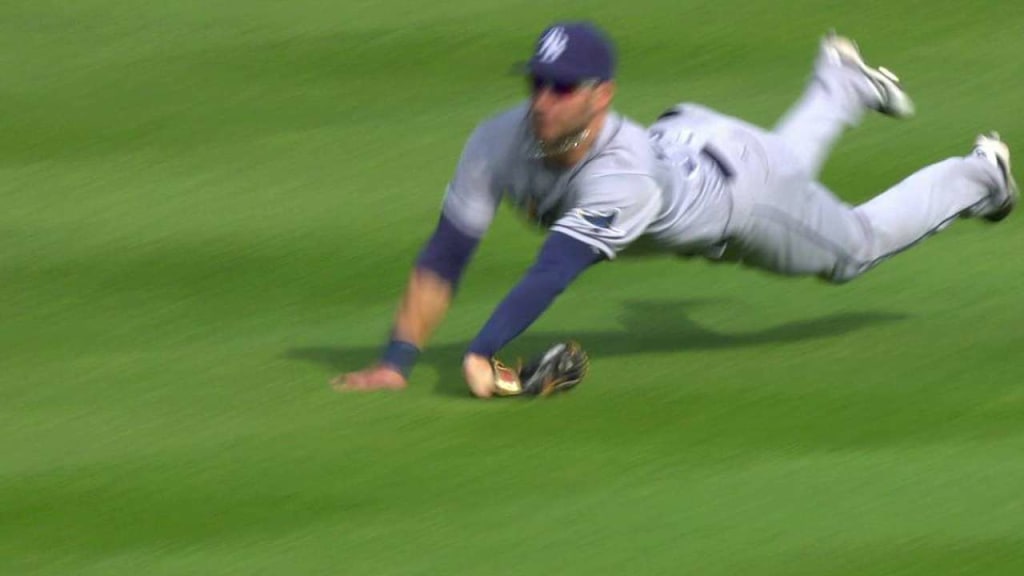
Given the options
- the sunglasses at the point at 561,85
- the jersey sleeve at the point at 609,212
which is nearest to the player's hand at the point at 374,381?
the jersey sleeve at the point at 609,212

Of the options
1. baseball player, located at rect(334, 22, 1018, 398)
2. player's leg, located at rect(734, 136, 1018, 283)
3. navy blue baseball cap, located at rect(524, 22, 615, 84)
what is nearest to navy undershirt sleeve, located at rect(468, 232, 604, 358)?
baseball player, located at rect(334, 22, 1018, 398)

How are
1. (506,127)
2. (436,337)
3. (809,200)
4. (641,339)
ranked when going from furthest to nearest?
(436,337), (641,339), (809,200), (506,127)

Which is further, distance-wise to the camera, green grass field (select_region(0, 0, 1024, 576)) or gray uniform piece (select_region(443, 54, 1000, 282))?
gray uniform piece (select_region(443, 54, 1000, 282))

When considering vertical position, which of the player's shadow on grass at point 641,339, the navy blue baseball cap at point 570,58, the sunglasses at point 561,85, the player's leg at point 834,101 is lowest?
the player's shadow on grass at point 641,339

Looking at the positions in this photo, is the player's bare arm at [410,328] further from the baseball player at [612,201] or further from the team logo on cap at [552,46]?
the team logo on cap at [552,46]

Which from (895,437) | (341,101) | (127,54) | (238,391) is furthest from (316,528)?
(127,54)

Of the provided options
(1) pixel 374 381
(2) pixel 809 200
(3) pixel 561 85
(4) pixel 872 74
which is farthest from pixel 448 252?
(4) pixel 872 74

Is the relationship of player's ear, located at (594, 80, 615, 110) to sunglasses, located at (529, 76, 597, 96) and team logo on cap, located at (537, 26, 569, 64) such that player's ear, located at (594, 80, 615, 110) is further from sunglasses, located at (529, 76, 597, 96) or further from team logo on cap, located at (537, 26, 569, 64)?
team logo on cap, located at (537, 26, 569, 64)

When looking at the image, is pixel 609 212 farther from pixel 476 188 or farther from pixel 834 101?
pixel 834 101
